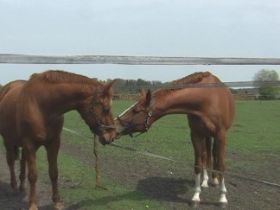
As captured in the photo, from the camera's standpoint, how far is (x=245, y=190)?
27.9 feet

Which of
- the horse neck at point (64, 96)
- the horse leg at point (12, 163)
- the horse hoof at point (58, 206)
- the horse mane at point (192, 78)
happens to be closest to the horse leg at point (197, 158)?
the horse mane at point (192, 78)

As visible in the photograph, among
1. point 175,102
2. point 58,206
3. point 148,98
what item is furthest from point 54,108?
point 175,102

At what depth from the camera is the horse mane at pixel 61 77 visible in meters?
6.65

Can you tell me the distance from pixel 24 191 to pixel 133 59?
3367 mm

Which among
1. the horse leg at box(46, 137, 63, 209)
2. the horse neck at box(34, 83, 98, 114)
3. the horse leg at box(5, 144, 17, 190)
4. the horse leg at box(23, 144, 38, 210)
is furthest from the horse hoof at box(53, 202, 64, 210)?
the horse leg at box(5, 144, 17, 190)

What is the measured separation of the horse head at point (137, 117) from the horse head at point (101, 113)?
56 centimetres

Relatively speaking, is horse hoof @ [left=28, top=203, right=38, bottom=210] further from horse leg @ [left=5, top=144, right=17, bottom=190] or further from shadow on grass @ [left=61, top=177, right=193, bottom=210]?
horse leg @ [left=5, top=144, right=17, bottom=190]

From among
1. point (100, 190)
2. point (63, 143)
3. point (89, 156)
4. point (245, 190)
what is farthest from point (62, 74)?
point (63, 143)

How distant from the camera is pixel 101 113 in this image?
6.54 metres

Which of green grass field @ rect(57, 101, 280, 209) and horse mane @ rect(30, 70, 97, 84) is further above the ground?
horse mane @ rect(30, 70, 97, 84)

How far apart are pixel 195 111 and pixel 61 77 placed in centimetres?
206

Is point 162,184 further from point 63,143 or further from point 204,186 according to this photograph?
point 63,143

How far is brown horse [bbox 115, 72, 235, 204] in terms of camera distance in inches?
285

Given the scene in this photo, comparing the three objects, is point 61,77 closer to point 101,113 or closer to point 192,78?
point 101,113
